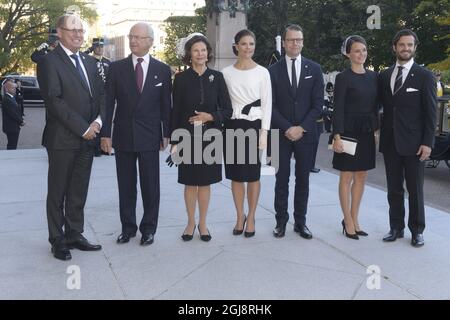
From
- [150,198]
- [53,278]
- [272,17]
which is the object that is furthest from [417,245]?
[272,17]

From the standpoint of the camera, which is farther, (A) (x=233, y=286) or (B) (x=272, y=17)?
(B) (x=272, y=17)

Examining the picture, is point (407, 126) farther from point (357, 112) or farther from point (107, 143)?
point (107, 143)

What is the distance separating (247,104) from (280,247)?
126cm

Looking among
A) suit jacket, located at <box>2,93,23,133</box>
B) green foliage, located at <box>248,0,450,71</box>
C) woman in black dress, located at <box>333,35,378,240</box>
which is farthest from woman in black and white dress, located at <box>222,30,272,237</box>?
green foliage, located at <box>248,0,450,71</box>

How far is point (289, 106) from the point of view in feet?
16.1

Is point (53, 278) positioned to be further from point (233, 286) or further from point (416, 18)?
point (416, 18)

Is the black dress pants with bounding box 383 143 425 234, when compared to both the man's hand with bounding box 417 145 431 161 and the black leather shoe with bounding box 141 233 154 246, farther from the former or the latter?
the black leather shoe with bounding box 141 233 154 246

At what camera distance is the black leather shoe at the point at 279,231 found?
501 cm

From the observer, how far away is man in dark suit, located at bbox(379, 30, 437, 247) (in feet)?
15.1

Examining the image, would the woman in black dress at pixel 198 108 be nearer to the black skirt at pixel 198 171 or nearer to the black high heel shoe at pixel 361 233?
the black skirt at pixel 198 171

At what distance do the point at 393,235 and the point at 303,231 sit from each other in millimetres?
797

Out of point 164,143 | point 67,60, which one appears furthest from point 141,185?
point 67,60

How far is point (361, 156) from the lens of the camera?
15.8 ft

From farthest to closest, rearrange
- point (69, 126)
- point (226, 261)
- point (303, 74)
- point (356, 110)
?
point (303, 74)
point (356, 110)
point (226, 261)
point (69, 126)
